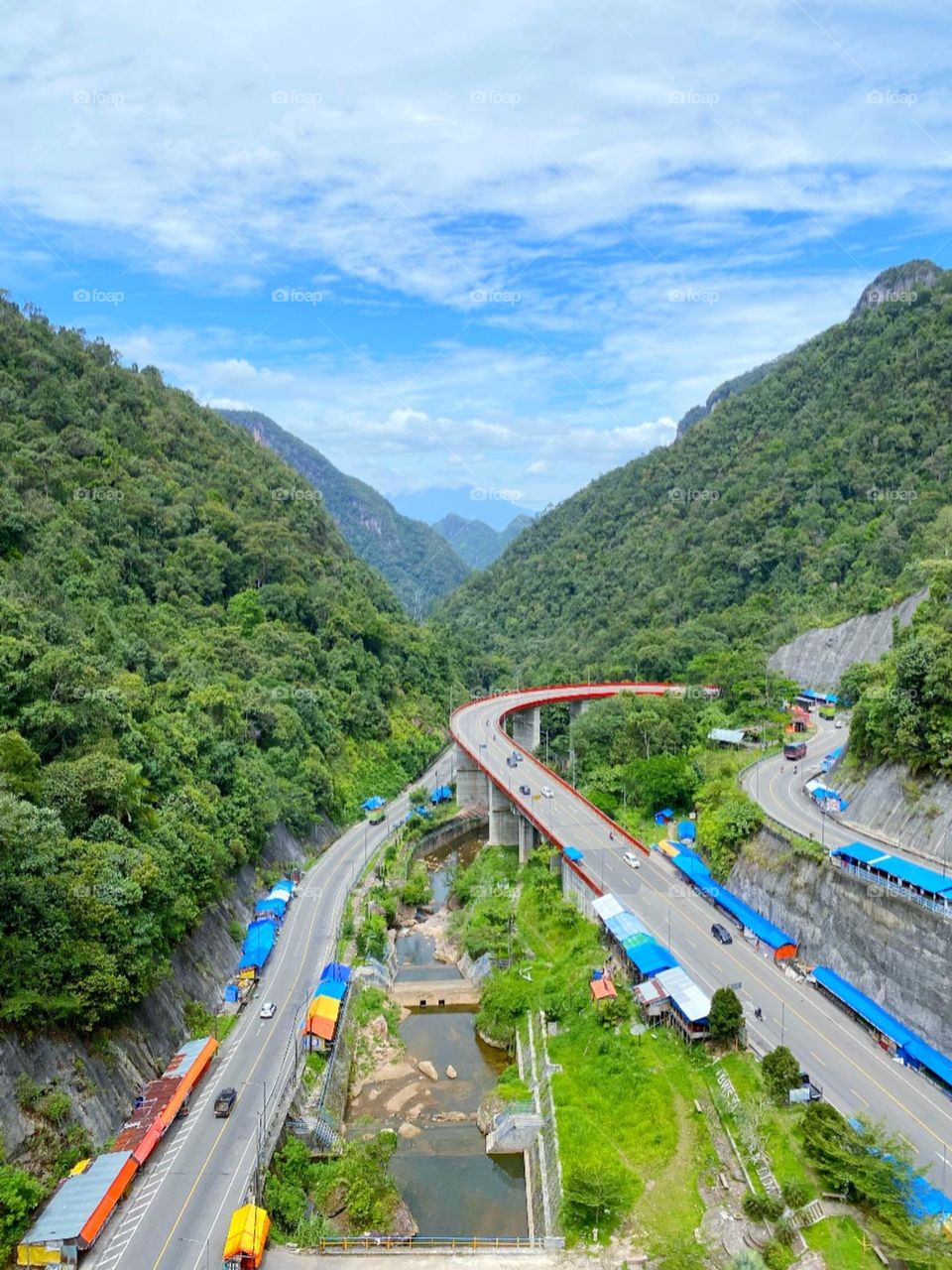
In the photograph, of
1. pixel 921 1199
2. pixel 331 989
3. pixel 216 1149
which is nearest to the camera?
pixel 921 1199

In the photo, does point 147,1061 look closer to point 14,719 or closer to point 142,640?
point 14,719

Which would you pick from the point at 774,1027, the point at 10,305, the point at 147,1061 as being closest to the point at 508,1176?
the point at 774,1027

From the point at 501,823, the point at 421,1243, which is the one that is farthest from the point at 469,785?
the point at 421,1243

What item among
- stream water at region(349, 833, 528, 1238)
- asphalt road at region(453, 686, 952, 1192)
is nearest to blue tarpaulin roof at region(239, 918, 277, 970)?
stream water at region(349, 833, 528, 1238)

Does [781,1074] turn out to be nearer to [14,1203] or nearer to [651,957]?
[651,957]

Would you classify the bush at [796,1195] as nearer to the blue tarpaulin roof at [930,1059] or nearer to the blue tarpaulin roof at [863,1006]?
the blue tarpaulin roof at [930,1059]

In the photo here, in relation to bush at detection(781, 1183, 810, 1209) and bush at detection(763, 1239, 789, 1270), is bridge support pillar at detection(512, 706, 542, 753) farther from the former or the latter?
bush at detection(763, 1239, 789, 1270)
